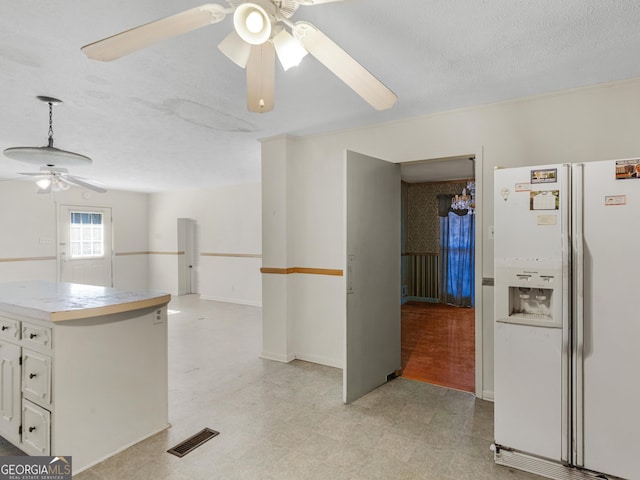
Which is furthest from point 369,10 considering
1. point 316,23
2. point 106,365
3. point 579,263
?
point 106,365

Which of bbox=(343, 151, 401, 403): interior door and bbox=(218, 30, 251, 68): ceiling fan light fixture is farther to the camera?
bbox=(343, 151, 401, 403): interior door

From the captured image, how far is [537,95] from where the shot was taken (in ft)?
8.87

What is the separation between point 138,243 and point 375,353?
24.1 feet

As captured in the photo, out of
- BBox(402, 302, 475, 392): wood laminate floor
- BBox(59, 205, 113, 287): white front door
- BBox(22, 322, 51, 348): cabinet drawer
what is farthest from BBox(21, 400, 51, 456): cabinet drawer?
BBox(59, 205, 113, 287): white front door

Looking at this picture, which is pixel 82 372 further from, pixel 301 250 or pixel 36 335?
pixel 301 250

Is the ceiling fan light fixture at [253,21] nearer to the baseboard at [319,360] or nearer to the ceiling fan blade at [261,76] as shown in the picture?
the ceiling fan blade at [261,76]

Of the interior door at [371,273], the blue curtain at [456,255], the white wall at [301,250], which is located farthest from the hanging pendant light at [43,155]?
the blue curtain at [456,255]

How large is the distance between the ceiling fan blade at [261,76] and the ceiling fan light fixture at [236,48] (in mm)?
21

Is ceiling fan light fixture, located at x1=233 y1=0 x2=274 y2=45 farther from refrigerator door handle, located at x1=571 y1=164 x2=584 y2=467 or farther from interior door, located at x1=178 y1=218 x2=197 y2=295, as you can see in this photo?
interior door, located at x1=178 y1=218 x2=197 y2=295

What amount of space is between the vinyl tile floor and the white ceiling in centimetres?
238

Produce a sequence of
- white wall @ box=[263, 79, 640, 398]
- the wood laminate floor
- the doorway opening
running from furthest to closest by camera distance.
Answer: the doorway opening, the wood laminate floor, white wall @ box=[263, 79, 640, 398]

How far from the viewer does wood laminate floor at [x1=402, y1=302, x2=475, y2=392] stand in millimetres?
3410

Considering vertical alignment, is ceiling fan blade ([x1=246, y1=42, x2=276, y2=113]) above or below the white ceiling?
below

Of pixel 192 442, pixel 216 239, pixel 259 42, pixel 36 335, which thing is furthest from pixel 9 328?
pixel 216 239
